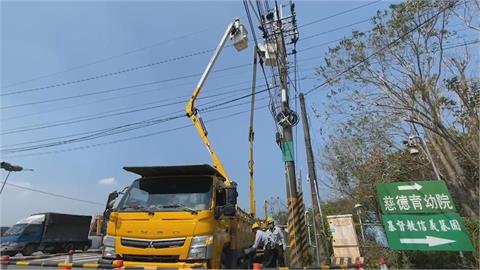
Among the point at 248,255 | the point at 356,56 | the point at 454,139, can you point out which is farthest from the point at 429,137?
the point at 248,255

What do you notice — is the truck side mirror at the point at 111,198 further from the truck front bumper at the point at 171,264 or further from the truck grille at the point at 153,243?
the truck front bumper at the point at 171,264

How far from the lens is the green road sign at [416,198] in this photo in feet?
32.3

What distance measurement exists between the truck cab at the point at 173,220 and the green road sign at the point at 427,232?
4.47 meters

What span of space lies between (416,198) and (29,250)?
75.7 ft

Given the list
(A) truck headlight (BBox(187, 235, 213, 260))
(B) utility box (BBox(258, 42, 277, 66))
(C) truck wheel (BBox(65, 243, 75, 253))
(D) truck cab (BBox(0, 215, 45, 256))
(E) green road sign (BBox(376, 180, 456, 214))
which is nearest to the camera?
(A) truck headlight (BBox(187, 235, 213, 260))

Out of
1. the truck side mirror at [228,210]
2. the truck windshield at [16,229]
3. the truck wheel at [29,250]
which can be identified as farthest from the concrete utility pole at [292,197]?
the truck windshield at [16,229]

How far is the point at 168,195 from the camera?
8344 mm

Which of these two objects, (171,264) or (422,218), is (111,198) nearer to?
(171,264)

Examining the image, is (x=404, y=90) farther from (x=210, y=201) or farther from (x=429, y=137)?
(x=210, y=201)

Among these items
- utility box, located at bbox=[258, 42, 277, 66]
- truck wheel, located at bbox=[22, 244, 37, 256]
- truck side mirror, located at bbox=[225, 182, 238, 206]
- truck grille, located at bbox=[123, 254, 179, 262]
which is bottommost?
truck grille, located at bbox=[123, 254, 179, 262]

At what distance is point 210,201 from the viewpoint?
8156 mm

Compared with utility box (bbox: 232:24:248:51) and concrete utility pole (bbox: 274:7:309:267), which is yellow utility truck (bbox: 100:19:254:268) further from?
utility box (bbox: 232:24:248:51)

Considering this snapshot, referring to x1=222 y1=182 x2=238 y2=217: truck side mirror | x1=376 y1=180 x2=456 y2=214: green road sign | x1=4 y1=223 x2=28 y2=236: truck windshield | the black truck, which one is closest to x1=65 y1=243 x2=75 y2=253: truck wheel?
the black truck

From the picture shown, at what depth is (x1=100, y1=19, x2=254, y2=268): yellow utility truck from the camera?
24.3 feet
